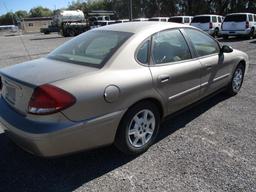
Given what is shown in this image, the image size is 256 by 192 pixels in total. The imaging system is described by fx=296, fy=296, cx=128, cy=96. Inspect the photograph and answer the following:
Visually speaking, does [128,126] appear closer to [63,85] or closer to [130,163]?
[130,163]

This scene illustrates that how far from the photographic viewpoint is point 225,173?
10.5ft

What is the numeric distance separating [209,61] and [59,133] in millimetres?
2782

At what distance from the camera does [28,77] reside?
310cm

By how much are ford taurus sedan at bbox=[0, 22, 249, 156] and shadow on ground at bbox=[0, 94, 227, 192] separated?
310mm

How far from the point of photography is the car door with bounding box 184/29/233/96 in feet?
14.6

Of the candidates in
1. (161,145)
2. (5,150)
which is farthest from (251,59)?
(5,150)

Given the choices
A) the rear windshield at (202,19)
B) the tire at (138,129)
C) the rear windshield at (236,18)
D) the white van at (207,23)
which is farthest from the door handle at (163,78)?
the rear windshield at (202,19)

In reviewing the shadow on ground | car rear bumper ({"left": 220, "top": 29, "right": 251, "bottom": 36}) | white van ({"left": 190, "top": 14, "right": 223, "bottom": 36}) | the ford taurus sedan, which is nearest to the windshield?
the ford taurus sedan

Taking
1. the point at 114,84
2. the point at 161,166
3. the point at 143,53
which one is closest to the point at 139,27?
the point at 143,53

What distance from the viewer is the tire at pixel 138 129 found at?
10.9 ft

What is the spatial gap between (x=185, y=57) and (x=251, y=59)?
286 inches

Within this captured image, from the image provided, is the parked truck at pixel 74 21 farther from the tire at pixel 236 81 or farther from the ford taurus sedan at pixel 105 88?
the ford taurus sedan at pixel 105 88

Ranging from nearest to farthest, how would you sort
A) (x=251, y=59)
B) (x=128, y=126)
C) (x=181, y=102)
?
(x=128, y=126) < (x=181, y=102) < (x=251, y=59)

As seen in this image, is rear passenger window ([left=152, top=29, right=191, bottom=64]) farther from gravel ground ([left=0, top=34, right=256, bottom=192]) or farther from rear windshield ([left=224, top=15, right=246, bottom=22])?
rear windshield ([left=224, top=15, right=246, bottom=22])
